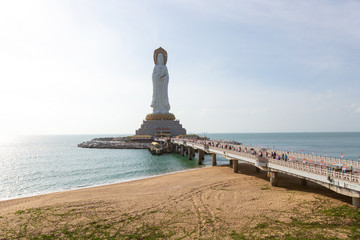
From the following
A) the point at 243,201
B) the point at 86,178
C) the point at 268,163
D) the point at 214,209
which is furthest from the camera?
the point at 86,178

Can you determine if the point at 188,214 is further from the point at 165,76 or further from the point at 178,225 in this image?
the point at 165,76

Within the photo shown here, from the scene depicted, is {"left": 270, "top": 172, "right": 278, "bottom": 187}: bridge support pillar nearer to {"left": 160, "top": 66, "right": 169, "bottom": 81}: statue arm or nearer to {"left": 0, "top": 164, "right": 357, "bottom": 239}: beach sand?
{"left": 0, "top": 164, "right": 357, "bottom": 239}: beach sand

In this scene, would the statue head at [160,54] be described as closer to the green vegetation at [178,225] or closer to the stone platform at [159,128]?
the stone platform at [159,128]

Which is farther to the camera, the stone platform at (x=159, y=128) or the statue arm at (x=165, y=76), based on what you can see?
the statue arm at (x=165, y=76)

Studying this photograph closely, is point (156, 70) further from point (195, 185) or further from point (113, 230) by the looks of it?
point (113, 230)

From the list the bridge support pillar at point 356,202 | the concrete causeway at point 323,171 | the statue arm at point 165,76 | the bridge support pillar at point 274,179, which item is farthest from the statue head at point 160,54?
the bridge support pillar at point 356,202

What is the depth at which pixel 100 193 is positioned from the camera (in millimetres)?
20062

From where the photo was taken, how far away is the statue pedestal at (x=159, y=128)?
76056 mm

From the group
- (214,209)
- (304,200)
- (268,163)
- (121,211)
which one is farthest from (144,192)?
(304,200)

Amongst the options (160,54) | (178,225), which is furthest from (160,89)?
(178,225)

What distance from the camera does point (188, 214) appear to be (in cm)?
1391

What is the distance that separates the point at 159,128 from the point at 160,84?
53.4 feet

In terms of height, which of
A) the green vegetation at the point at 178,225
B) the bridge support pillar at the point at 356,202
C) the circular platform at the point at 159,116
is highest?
the circular platform at the point at 159,116

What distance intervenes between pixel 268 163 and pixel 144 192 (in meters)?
11.2
